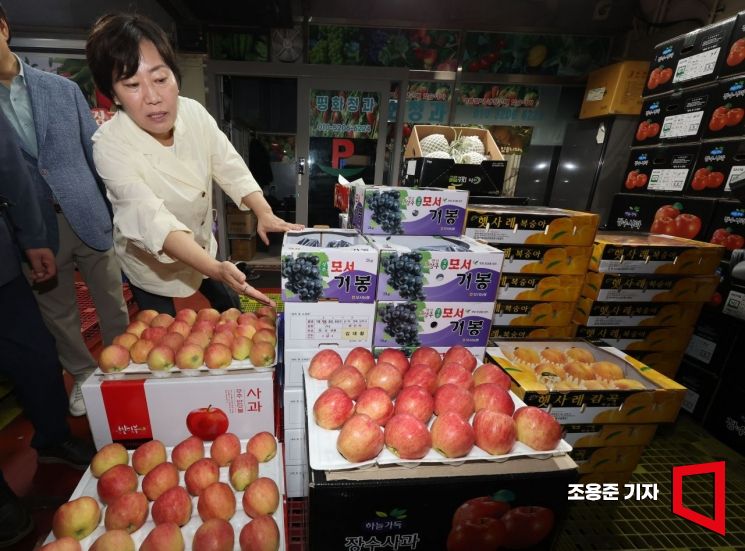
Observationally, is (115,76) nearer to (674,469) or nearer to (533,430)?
(533,430)

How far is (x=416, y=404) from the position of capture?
99 centimetres

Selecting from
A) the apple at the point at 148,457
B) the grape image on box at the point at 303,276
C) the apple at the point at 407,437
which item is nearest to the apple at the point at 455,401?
the apple at the point at 407,437

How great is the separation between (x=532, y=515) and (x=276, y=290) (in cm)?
353

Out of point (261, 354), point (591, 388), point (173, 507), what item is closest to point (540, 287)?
point (591, 388)

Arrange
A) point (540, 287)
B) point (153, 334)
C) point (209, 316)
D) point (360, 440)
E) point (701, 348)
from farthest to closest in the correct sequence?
point (701, 348), point (540, 287), point (209, 316), point (153, 334), point (360, 440)

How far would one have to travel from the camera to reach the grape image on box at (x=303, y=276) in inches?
44.9

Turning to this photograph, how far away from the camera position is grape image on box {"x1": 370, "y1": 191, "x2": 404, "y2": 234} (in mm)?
1454

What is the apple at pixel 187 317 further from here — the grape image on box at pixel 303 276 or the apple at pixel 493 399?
the apple at pixel 493 399

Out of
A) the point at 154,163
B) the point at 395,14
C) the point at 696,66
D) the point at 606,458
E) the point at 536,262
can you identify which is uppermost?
the point at 395,14

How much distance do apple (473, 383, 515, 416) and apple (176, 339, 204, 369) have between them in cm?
95

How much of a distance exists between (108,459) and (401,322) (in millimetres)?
1066

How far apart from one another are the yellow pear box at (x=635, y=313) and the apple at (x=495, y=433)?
1583 millimetres

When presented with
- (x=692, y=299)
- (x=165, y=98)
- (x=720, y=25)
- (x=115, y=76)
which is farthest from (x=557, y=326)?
(x=115, y=76)

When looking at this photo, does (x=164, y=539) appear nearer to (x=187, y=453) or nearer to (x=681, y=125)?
(x=187, y=453)
